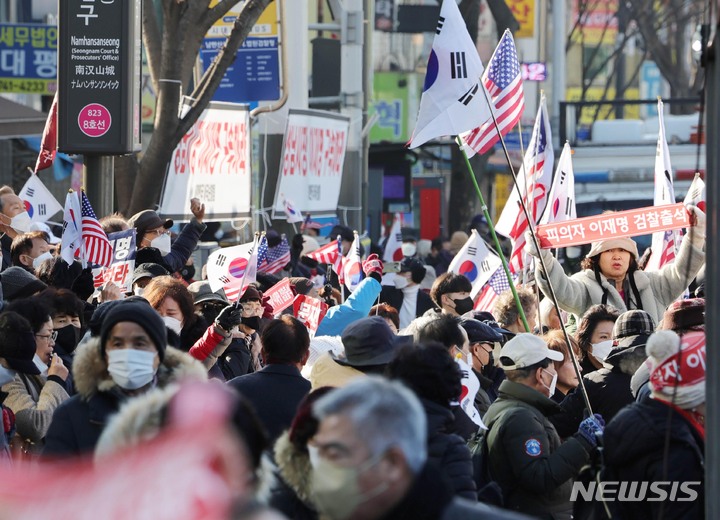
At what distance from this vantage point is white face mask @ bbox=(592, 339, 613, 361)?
7.46 meters

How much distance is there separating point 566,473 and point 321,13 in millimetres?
29891

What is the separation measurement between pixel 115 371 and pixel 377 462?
1923 millimetres

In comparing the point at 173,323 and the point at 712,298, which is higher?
the point at 712,298

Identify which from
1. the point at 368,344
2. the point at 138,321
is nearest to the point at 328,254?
the point at 368,344

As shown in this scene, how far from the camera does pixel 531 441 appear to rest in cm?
567

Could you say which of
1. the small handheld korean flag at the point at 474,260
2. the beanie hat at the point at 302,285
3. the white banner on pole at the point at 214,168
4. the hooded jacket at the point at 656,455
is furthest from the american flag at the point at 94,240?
the hooded jacket at the point at 656,455

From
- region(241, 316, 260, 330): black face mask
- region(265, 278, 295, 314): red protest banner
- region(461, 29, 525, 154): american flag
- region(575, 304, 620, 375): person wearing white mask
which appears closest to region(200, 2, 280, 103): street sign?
region(461, 29, 525, 154): american flag

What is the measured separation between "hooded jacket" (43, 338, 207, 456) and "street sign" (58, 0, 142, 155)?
4.18m

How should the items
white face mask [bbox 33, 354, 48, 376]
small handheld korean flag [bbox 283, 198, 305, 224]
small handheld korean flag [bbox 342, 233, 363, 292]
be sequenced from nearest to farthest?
white face mask [bbox 33, 354, 48, 376], small handheld korean flag [bbox 342, 233, 363, 292], small handheld korean flag [bbox 283, 198, 305, 224]

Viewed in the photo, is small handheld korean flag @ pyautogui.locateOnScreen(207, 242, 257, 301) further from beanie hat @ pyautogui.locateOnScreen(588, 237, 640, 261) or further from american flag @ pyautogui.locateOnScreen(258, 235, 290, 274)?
american flag @ pyautogui.locateOnScreen(258, 235, 290, 274)

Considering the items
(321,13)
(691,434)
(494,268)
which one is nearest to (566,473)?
(691,434)

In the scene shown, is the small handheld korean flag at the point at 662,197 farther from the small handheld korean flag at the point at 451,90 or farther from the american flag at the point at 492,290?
the small handheld korean flag at the point at 451,90

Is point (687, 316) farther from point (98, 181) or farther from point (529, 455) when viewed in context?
point (98, 181)

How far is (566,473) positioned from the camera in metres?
5.61
